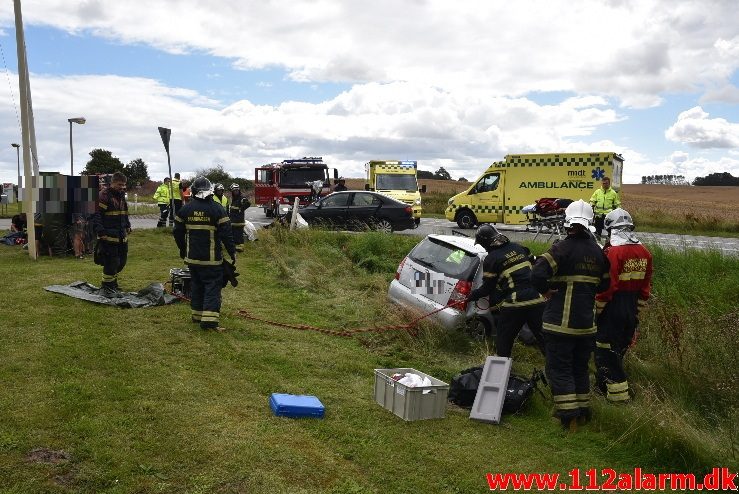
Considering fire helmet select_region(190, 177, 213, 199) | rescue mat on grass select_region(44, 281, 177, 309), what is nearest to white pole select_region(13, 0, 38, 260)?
rescue mat on grass select_region(44, 281, 177, 309)

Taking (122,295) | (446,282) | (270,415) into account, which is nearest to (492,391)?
(270,415)

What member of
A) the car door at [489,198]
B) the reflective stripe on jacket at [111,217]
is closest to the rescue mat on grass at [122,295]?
the reflective stripe on jacket at [111,217]

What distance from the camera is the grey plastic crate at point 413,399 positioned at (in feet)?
17.3

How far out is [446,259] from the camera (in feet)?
27.2

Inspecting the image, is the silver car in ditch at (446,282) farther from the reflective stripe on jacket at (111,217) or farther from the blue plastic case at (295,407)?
the reflective stripe on jacket at (111,217)

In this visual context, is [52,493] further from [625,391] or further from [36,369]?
[625,391]

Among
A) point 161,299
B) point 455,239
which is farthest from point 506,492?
point 161,299

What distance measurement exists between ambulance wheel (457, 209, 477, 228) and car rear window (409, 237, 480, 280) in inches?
563

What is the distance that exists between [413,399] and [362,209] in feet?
46.7

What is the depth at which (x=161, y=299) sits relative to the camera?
881cm

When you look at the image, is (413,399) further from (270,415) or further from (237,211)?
(237,211)

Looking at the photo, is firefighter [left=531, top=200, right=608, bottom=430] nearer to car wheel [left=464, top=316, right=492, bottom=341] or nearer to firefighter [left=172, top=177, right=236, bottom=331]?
car wheel [left=464, top=316, right=492, bottom=341]

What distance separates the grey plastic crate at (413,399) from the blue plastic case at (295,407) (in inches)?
23.9

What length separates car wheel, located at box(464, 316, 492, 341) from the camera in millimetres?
7898
